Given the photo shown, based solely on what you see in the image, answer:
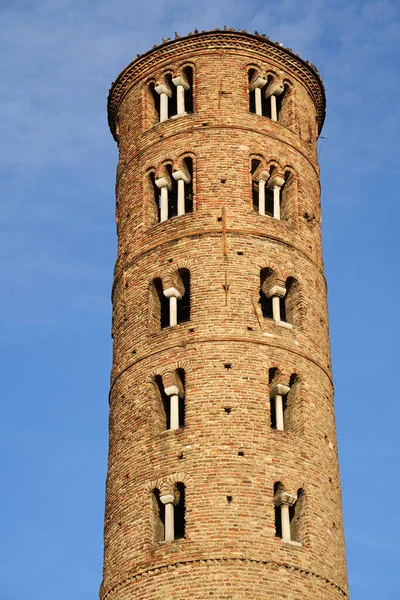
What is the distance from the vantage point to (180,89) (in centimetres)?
4147

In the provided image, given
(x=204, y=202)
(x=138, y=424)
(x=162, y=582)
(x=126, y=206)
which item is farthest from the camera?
(x=126, y=206)

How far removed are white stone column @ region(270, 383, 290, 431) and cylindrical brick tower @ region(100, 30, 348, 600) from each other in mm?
108

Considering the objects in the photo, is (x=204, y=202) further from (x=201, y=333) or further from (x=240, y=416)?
(x=240, y=416)

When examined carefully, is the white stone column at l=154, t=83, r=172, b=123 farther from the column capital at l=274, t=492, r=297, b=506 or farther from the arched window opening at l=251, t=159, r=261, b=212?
the column capital at l=274, t=492, r=297, b=506

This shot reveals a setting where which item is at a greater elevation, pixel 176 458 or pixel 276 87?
pixel 276 87

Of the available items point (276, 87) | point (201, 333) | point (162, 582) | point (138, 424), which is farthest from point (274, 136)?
point (162, 582)

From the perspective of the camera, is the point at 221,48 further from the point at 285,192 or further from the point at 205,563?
the point at 205,563

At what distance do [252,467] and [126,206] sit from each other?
1042 centimetres

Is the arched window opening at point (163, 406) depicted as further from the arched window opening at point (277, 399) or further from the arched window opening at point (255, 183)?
the arched window opening at point (255, 183)

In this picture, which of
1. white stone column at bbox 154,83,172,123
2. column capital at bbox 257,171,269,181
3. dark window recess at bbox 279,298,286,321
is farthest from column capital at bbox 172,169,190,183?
dark window recess at bbox 279,298,286,321

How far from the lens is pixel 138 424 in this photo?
35.6 meters

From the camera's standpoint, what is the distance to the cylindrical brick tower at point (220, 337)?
33.0 metres

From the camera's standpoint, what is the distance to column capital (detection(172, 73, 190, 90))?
41.7m

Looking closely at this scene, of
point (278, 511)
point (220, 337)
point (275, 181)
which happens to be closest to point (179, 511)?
point (278, 511)
